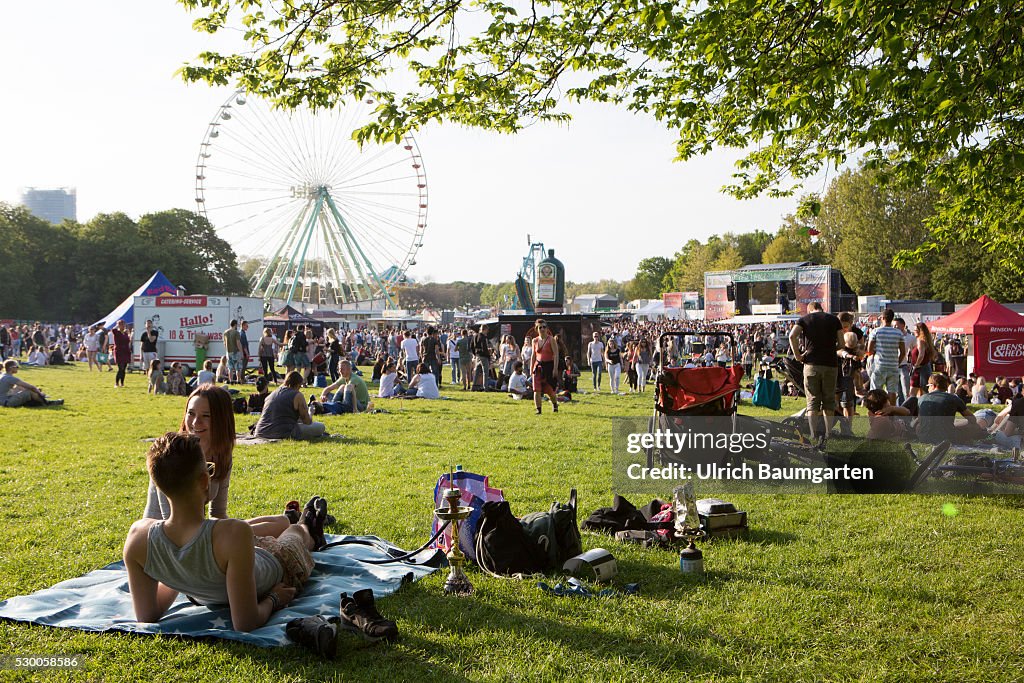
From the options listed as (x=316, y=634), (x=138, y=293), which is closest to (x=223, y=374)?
(x=138, y=293)

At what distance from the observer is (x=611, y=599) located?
14.3 feet

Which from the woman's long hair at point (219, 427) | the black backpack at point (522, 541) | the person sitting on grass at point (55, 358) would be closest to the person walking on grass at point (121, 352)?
the person sitting on grass at point (55, 358)

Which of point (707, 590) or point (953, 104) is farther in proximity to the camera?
point (953, 104)

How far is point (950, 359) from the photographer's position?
799 inches

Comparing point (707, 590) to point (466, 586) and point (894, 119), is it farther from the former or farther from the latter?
point (894, 119)

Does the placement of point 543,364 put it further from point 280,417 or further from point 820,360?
point 820,360

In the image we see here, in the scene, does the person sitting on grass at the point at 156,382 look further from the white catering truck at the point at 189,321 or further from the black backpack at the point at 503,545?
the black backpack at the point at 503,545

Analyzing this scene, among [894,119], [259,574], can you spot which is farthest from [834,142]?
[259,574]

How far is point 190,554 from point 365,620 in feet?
2.98

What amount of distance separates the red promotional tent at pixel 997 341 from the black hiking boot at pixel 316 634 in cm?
1823

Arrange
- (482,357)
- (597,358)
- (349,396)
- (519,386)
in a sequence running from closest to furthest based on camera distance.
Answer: (349,396)
(519,386)
(597,358)
(482,357)

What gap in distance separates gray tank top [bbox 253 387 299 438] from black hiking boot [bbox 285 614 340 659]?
22.6 feet

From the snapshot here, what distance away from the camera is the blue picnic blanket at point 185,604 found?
387 centimetres

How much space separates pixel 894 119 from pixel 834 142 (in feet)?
7.90
